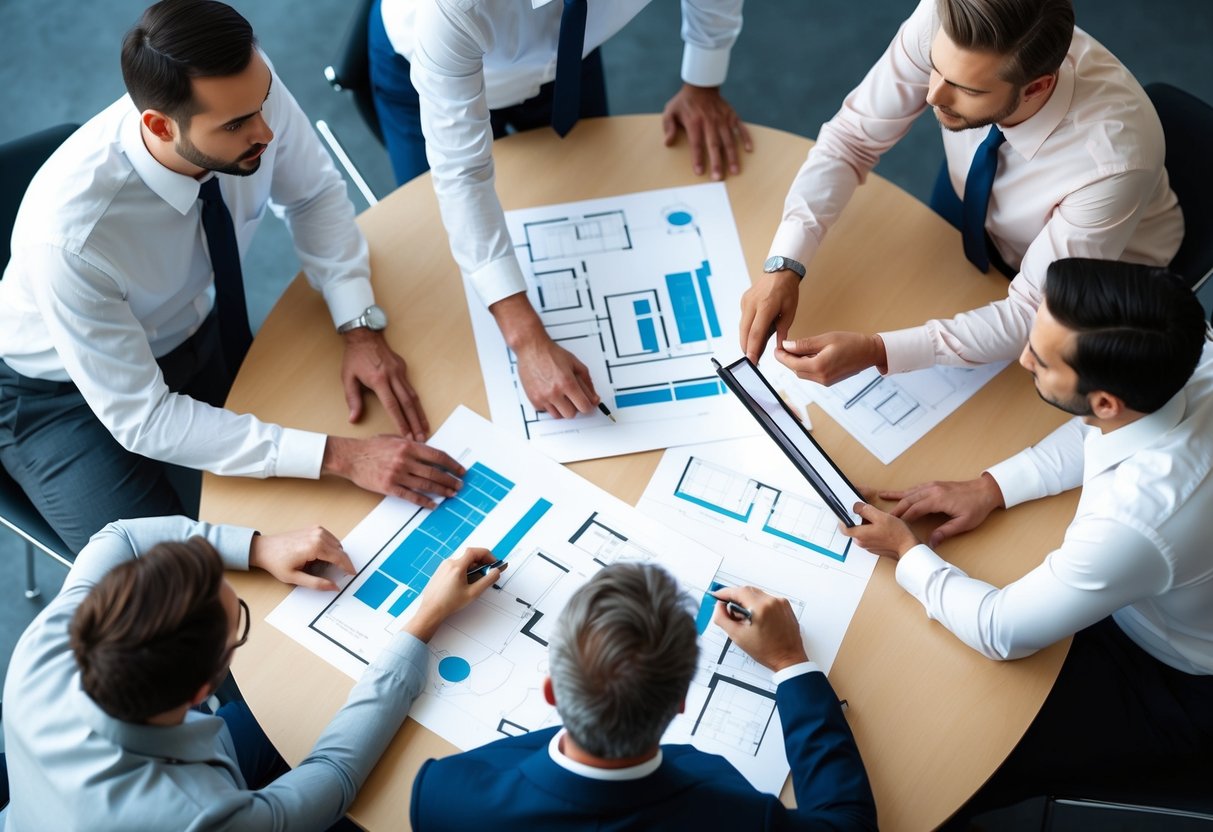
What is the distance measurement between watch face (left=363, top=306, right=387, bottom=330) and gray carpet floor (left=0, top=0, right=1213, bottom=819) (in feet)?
5.11

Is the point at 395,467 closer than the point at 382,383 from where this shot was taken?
Yes

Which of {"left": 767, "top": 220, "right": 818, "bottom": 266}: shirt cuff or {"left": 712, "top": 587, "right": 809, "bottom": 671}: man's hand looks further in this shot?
{"left": 767, "top": 220, "right": 818, "bottom": 266}: shirt cuff

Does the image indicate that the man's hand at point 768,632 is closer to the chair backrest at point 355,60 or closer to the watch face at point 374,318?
the watch face at point 374,318

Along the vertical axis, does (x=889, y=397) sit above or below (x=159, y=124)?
below

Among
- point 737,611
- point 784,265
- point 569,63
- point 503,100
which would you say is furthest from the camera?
point 503,100

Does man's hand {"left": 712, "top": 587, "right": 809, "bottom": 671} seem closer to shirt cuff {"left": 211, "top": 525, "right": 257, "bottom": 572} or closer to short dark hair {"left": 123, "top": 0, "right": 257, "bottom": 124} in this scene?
shirt cuff {"left": 211, "top": 525, "right": 257, "bottom": 572}

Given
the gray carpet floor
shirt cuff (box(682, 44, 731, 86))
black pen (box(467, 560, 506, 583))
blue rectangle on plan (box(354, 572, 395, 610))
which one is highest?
shirt cuff (box(682, 44, 731, 86))

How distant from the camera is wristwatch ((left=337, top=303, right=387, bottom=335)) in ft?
6.51

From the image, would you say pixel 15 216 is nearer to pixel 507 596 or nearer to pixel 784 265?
pixel 507 596

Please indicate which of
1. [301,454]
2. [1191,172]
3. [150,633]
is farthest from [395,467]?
[1191,172]

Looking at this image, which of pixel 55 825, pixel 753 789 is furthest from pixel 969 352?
pixel 55 825

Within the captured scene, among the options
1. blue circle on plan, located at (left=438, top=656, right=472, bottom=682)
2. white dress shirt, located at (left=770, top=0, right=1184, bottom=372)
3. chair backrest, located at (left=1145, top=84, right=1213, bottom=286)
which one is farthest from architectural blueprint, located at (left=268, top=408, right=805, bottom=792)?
chair backrest, located at (left=1145, top=84, right=1213, bottom=286)

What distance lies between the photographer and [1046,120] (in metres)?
1.88

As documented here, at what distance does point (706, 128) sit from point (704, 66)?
20 centimetres
